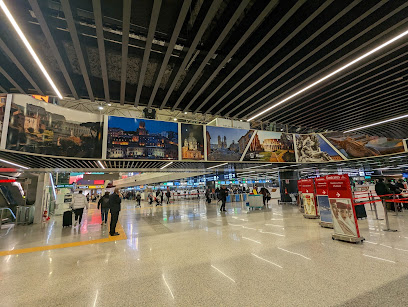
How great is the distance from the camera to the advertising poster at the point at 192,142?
9.39 meters

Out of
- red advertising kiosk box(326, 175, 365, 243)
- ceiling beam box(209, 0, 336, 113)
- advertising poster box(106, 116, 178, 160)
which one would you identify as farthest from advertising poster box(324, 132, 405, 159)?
ceiling beam box(209, 0, 336, 113)

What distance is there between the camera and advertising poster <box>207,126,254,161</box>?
32.6 ft

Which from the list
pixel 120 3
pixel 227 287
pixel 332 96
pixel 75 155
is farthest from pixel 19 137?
pixel 332 96

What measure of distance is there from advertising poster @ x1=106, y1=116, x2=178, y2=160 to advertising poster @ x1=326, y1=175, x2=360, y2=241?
20.8 ft

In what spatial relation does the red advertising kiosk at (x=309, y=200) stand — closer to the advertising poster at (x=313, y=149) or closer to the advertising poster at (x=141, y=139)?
the advertising poster at (x=313, y=149)

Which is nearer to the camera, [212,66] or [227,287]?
[227,287]

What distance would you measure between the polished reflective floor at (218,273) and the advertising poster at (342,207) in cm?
38

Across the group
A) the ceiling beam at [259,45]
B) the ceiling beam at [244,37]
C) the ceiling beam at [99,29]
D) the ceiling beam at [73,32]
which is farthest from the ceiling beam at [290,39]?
the ceiling beam at [73,32]

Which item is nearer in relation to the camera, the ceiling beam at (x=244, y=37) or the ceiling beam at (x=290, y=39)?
the ceiling beam at (x=244, y=37)

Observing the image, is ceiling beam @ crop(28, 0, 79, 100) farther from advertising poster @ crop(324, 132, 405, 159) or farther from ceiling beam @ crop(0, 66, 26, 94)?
advertising poster @ crop(324, 132, 405, 159)

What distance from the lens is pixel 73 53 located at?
3.89 meters

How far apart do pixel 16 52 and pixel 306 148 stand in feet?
44.9

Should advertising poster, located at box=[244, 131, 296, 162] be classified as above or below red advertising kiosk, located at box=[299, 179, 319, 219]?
above

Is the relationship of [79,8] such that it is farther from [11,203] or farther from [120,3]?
[11,203]
